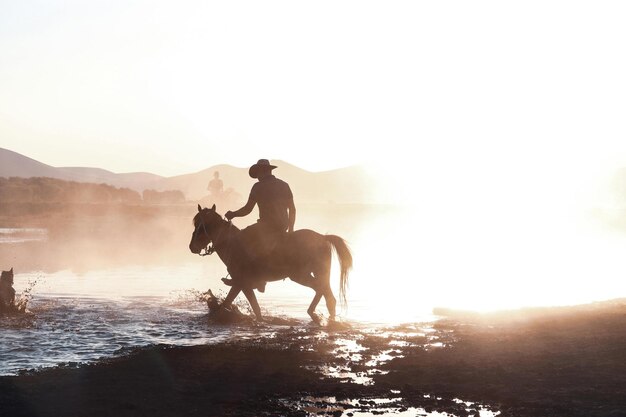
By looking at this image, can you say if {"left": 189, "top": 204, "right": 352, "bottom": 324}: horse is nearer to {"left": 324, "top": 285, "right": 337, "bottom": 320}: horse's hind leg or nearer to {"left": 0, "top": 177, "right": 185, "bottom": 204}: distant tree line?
{"left": 324, "top": 285, "right": 337, "bottom": 320}: horse's hind leg

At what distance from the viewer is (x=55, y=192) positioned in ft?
327

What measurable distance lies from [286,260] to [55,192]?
302 ft

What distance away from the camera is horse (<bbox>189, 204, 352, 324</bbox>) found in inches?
543

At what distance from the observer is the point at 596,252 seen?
41906 mm

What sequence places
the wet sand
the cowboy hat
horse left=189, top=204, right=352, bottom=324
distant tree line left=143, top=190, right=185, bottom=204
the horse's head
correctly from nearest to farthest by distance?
the wet sand → horse left=189, top=204, right=352, bottom=324 → the cowboy hat → the horse's head → distant tree line left=143, top=190, right=185, bottom=204

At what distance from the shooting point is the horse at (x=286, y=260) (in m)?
13.8

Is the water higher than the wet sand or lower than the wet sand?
higher

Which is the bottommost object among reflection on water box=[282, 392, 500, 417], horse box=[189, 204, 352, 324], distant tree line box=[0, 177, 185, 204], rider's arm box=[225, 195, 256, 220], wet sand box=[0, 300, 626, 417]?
reflection on water box=[282, 392, 500, 417]

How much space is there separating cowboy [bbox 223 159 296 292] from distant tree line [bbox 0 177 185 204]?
253 ft

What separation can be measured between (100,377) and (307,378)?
2432 millimetres

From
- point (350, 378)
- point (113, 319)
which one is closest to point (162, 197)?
point (113, 319)

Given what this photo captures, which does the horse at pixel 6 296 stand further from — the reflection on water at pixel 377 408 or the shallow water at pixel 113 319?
the reflection on water at pixel 377 408

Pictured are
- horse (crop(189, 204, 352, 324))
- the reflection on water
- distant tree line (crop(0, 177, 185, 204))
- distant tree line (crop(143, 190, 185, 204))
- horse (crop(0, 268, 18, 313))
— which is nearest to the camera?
the reflection on water

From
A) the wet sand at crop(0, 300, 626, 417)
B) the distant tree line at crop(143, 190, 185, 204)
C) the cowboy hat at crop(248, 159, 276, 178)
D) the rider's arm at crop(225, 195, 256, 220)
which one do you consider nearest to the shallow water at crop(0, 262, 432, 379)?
the wet sand at crop(0, 300, 626, 417)
